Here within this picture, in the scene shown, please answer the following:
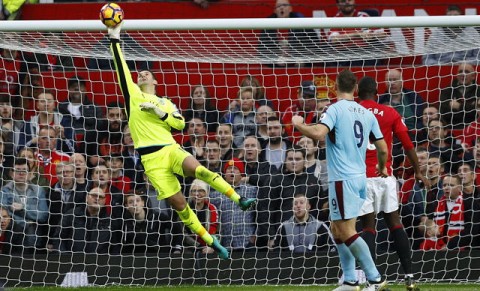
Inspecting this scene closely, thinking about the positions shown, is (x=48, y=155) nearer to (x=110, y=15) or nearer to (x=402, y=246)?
(x=110, y=15)

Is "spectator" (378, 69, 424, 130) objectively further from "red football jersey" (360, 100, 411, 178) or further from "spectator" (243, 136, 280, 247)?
"red football jersey" (360, 100, 411, 178)

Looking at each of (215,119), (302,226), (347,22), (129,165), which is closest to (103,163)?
(129,165)

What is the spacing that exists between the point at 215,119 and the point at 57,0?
4240 mm

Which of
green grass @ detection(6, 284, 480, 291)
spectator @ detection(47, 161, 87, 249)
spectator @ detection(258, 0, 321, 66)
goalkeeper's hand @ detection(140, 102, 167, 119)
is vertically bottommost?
green grass @ detection(6, 284, 480, 291)

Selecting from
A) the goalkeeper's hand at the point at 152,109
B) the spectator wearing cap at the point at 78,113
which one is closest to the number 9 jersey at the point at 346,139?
the goalkeeper's hand at the point at 152,109

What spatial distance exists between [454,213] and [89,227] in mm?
4244

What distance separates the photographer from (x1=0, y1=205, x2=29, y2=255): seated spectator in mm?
11953

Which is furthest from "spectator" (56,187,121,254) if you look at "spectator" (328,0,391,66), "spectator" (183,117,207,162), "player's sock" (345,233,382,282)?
"player's sock" (345,233,382,282)

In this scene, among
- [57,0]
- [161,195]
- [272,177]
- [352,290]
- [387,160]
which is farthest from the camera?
[57,0]

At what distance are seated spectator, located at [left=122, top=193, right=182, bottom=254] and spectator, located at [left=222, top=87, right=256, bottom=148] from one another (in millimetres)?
1309

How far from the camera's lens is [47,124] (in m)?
12.4

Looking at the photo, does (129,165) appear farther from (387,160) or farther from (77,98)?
(387,160)

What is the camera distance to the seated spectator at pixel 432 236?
12.1m

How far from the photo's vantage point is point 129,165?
12664 mm
